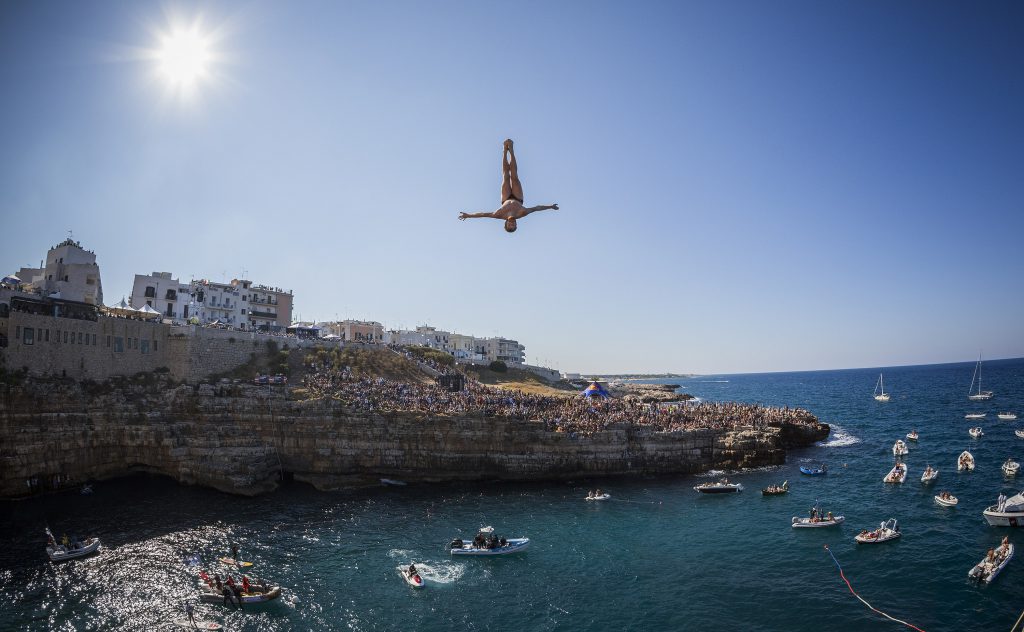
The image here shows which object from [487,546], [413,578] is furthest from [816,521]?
[413,578]

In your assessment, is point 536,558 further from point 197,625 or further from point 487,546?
point 197,625

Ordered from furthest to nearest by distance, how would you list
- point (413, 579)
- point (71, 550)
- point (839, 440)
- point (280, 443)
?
1. point (839, 440)
2. point (280, 443)
3. point (71, 550)
4. point (413, 579)

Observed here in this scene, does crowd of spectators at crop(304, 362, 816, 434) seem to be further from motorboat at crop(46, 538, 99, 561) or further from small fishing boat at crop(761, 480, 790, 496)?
motorboat at crop(46, 538, 99, 561)

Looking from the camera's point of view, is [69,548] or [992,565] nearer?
[992,565]

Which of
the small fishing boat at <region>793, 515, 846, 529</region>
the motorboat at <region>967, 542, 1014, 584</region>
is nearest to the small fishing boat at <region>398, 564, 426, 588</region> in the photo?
the small fishing boat at <region>793, 515, 846, 529</region>

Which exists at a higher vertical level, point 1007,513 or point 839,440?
point 1007,513
